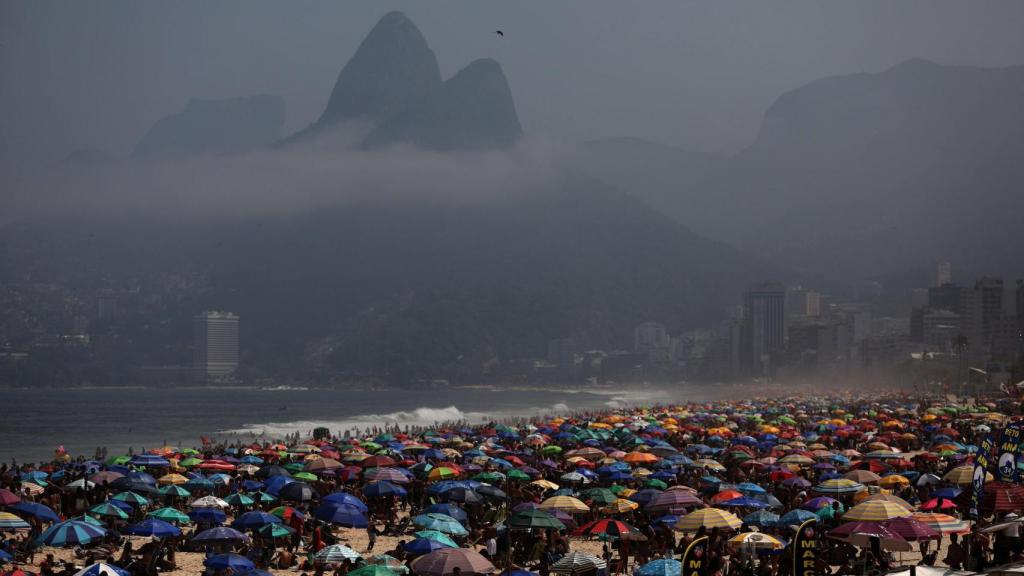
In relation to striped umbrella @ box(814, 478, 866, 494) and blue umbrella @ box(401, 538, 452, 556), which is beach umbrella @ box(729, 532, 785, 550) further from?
striped umbrella @ box(814, 478, 866, 494)

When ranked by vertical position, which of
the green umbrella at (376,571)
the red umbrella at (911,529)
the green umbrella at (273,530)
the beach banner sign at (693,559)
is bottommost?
the green umbrella at (273,530)

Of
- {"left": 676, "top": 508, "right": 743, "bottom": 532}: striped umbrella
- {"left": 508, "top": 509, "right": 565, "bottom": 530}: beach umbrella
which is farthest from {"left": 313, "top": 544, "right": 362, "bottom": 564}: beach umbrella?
{"left": 676, "top": 508, "right": 743, "bottom": 532}: striped umbrella

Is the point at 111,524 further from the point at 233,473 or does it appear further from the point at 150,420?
the point at 150,420

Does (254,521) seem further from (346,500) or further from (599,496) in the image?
(599,496)

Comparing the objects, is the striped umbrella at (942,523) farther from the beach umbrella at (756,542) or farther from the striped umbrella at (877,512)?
the beach umbrella at (756,542)

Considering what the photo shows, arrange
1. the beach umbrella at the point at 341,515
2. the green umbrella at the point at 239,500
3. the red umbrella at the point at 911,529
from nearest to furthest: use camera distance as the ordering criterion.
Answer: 1. the red umbrella at the point at 911,529
2. the beach umbrella at the point at 341,515
3. the green umbrella at the point at 239,500

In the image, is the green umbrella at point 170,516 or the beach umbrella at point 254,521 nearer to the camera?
the beach umbrella at point 254,521

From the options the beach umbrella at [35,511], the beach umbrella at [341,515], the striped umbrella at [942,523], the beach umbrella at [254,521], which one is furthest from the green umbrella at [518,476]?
the striped umbrella at [942,523]
